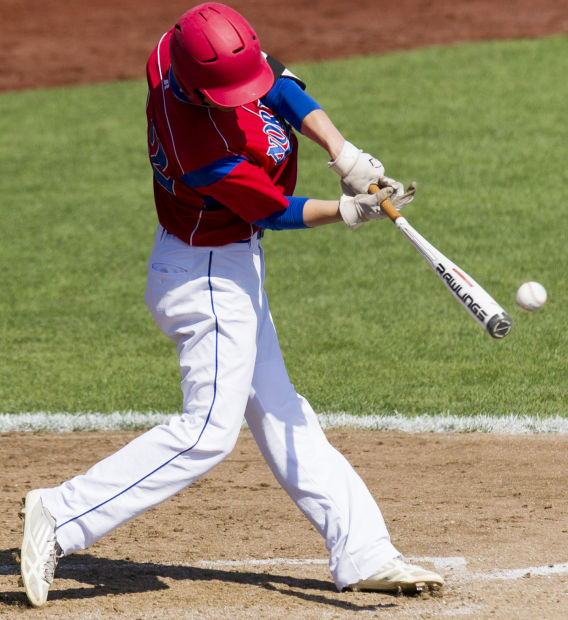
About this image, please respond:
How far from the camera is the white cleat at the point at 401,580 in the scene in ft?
12.7

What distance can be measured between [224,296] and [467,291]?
803 millimetres

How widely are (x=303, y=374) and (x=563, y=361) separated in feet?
5.19

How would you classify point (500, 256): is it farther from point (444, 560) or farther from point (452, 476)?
point (444, 560)

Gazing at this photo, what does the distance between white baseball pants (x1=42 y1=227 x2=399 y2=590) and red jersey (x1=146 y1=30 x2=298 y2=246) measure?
9cm

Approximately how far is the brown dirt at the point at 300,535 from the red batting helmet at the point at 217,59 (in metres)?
1.68

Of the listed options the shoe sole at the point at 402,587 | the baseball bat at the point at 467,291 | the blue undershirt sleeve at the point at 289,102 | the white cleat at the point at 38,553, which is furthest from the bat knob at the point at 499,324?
the white cleat at the point at 38,553

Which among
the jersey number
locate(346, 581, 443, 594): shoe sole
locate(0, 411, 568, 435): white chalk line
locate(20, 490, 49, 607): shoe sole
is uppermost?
the jersey number

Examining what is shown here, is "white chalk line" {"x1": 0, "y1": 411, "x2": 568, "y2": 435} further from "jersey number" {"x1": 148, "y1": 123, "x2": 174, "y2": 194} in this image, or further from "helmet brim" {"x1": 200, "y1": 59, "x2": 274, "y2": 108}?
"helmet brim" {"x1": 200, "y1": 59, "x2": 274, "y2": 108}

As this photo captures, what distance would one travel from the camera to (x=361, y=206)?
147 inches

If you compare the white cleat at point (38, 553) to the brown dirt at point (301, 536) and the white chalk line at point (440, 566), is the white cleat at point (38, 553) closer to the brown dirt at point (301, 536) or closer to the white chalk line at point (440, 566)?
the brown dirt at point (301, 536)

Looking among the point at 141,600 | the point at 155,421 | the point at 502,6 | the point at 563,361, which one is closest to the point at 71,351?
the point at 155,421

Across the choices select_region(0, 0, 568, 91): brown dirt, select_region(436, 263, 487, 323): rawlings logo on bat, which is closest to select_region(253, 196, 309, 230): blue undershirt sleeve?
select_region(436, 263, 487, 323): rawlings logo on bat

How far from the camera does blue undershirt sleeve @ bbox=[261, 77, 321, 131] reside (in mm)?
4059

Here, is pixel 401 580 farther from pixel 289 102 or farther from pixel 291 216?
pixel 289 102
